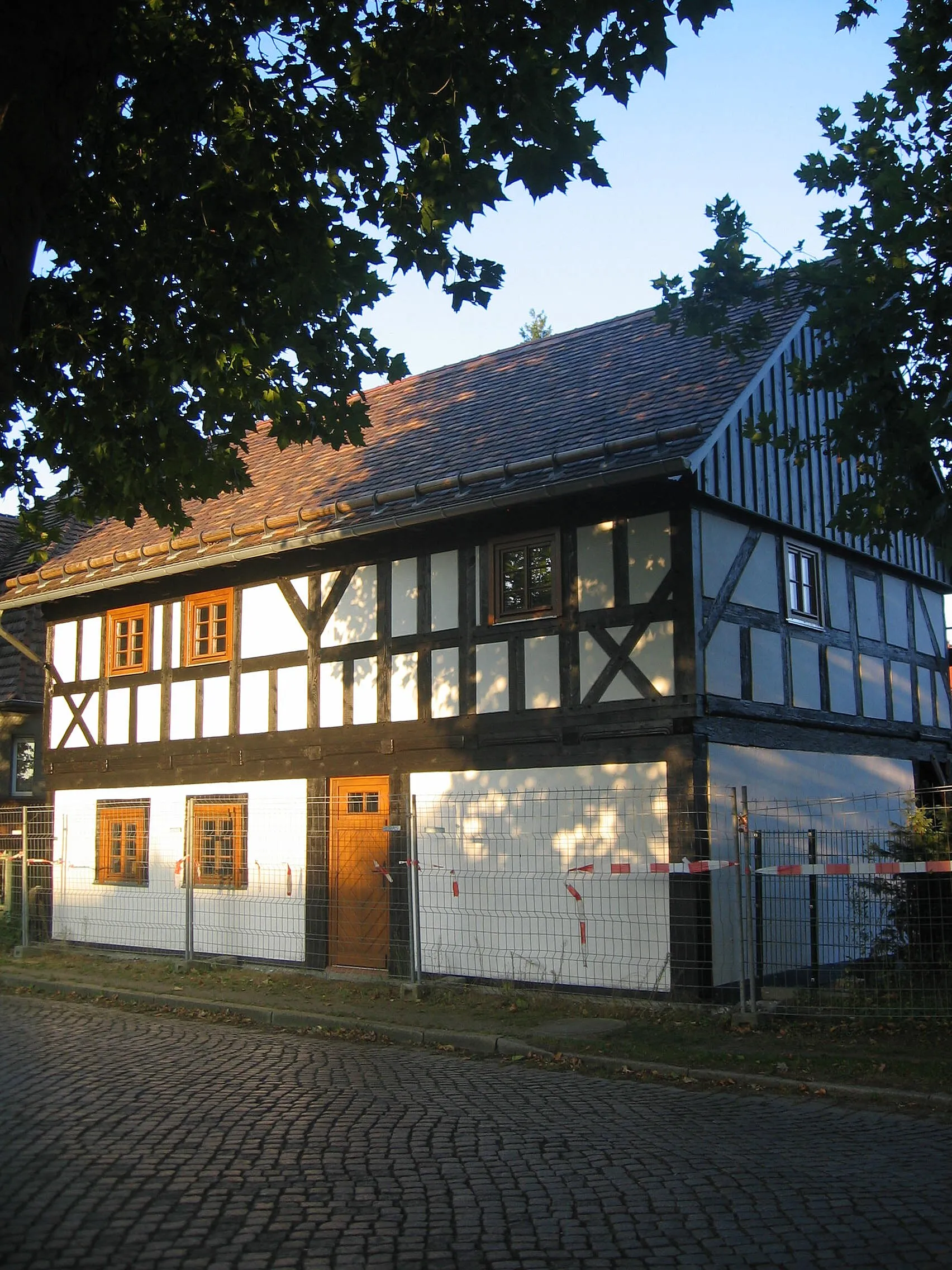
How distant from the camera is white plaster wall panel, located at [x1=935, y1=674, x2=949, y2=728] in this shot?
58.8 feet

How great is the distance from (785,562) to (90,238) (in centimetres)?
862

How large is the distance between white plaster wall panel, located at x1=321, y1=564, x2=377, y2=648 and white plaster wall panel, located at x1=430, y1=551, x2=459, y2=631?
38.6 inches

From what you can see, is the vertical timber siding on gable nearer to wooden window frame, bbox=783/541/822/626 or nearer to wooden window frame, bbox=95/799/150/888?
wooden window frame, bbox=783/541/822/626

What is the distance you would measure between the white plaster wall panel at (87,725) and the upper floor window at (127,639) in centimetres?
61

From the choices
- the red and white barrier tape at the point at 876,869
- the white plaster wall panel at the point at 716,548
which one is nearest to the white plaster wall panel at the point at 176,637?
the white plaster wall panel at the point at 716,548

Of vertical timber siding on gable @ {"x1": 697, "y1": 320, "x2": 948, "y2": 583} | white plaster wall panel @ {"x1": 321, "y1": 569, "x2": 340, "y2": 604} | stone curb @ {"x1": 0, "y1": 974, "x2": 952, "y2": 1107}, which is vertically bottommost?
stone curb @ {"x1": 0, "y1": 974, "x2": 952, "y2": 1107}

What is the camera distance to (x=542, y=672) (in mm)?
13852

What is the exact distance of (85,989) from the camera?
14398 millimetres

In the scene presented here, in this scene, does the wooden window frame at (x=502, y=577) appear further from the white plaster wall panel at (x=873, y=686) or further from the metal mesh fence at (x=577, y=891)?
the white plaster wall panel at (x=873, y=686)

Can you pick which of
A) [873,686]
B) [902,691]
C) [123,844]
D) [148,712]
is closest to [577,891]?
[873,686]

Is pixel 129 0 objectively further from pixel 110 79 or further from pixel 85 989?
pixel 85 989

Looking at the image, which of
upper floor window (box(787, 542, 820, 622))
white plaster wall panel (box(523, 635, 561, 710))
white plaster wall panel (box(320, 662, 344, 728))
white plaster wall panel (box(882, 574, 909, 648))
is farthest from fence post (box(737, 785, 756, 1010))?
white plaster wall panel (box(882, 574, 909, 648))

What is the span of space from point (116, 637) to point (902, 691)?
11241 mm

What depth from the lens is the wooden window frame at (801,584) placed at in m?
14.7
